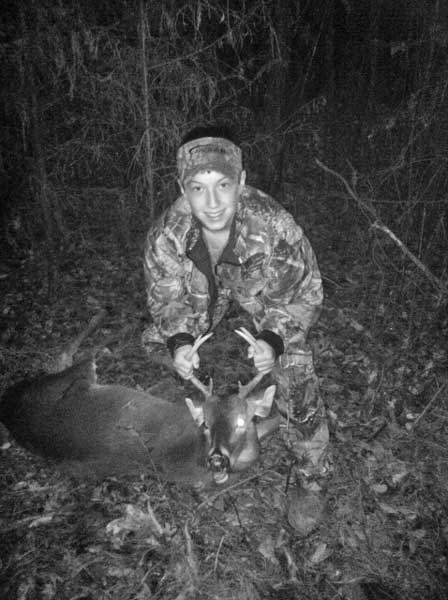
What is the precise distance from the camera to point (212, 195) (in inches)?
120

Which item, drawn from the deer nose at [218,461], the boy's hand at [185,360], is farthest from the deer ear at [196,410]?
the deer nose at [218,461]

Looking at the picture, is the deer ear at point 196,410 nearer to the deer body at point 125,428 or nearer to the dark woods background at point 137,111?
the deer body at point 125,428

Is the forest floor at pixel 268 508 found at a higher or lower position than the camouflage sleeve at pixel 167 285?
lower

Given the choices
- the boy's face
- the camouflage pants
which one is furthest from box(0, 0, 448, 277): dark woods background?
the camouflage pants

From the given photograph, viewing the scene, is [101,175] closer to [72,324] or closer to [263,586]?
[72,324]

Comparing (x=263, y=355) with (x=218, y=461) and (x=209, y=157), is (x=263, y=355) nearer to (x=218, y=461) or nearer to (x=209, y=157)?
(x=218, y=461)

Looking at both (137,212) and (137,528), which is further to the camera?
(137,212)

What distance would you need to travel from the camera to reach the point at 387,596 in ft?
8.42

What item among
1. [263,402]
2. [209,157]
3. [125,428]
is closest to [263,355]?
[263,402]

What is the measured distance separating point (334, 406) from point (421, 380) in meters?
0.97

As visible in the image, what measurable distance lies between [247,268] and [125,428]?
1.83 metres

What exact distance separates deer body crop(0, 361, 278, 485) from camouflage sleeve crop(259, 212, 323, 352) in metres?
0.58

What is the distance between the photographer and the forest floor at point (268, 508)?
267 cm

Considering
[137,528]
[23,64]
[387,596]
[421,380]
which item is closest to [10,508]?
[137,528]
